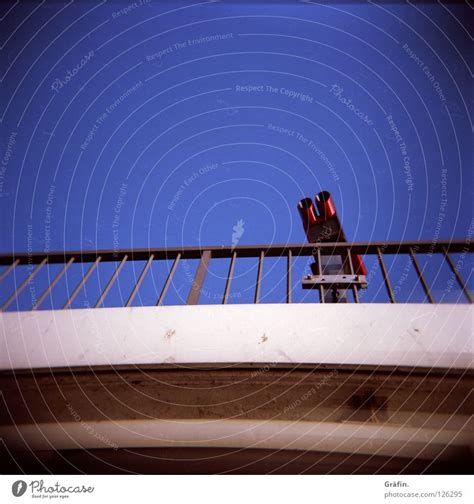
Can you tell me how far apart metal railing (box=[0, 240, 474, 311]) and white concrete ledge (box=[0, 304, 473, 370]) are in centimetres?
16

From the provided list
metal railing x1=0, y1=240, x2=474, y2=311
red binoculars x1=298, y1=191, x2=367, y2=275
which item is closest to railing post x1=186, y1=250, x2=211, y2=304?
metal railing x1=0, y1=240, x2=474, y2=311

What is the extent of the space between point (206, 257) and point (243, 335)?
0.70 metres

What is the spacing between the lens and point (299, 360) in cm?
126

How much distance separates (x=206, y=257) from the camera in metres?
1.93

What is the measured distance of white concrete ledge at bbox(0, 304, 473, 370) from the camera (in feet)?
4.05

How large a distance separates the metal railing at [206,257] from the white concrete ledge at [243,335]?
165 millimetres

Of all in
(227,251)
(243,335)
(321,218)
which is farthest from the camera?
(321,218)

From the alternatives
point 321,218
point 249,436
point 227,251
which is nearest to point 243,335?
point 249,436

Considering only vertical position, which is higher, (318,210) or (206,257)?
(318,210)

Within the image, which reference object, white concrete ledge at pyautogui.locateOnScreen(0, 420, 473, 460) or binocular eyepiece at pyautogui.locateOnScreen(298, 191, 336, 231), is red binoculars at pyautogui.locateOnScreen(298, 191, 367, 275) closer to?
binocular eyepiece at pyautogui.locateOnScreen(298, 191, 336, 231)

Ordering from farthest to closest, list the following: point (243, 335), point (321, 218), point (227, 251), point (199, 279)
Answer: point (321, 218) < point (227, 251) < point (199, 279) < point (243, 335)

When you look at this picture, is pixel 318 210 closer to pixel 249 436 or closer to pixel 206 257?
pixel 206 257

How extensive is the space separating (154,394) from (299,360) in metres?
0.68

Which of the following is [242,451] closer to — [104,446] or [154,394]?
[154,394]
